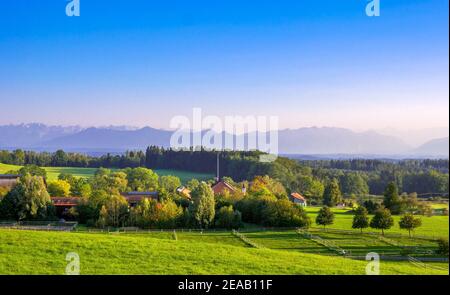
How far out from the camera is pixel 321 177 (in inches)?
2564

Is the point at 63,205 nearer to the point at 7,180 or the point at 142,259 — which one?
the point at 7,180

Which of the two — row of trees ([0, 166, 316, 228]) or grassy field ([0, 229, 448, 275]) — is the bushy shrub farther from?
grassy field ([0, 229, 448, 275])

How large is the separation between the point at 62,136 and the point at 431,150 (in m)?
136

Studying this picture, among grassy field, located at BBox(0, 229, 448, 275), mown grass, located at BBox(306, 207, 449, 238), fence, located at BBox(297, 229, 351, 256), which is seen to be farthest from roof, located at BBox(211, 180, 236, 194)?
grassy field, located at BBox(0, 229, 448, 275)

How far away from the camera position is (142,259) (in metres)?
12.6

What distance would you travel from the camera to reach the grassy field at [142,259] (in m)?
11.3

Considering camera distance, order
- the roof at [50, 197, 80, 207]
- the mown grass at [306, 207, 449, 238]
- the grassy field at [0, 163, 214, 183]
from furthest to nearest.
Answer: the grassy field at [0, 163, 214, 183]
the roof at [50, 197, 80, 207]
the mown grass at [306, 207, 449, 238]

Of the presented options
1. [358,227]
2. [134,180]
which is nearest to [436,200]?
[358,227]

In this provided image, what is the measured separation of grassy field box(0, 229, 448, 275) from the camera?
11.3 metres

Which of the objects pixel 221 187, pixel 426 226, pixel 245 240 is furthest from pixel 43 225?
pixel 426 226

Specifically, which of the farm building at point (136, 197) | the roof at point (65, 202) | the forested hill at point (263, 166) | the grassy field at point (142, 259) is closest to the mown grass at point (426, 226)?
the forested hill at point (263, 166)

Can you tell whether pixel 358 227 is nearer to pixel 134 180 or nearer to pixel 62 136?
pixel 134 180

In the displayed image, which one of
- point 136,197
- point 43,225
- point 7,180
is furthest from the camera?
point 7,180
